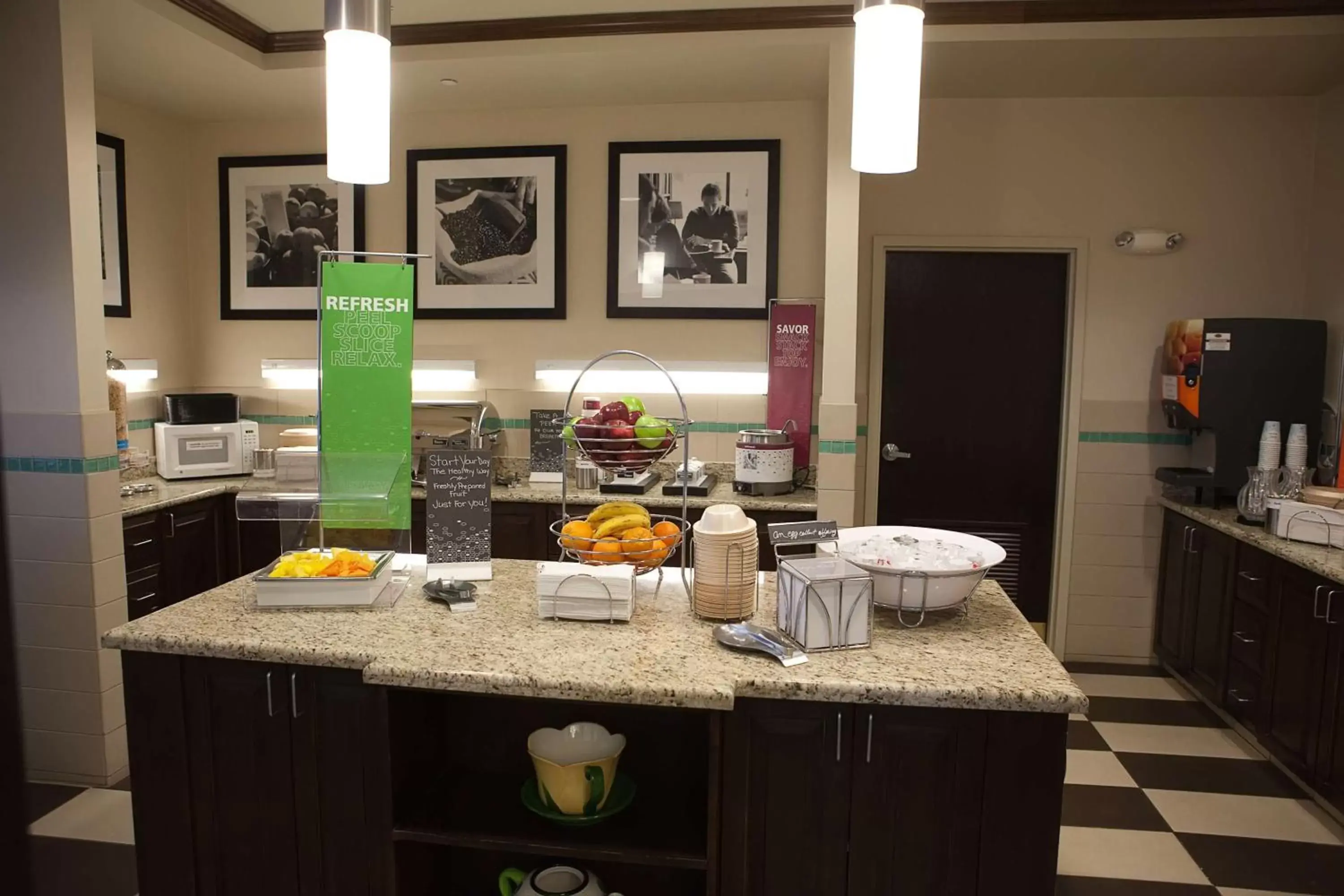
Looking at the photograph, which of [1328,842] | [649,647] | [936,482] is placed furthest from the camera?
[936,482]

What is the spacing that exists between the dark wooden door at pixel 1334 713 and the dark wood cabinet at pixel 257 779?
2880 mm

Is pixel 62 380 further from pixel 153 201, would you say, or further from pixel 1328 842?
pixel 1328 842

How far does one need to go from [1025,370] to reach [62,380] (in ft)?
13.4

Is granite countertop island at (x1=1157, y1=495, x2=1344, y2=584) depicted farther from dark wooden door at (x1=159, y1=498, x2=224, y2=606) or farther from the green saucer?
dark wooden door at (x1=159, y1=498, x2=224, y2=606)

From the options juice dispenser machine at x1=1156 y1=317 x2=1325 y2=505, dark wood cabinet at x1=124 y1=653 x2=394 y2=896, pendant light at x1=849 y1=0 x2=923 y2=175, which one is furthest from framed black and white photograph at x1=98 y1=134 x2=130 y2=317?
juice dispenser machine at x1=1156 y1=317 x2=1325 y2=505

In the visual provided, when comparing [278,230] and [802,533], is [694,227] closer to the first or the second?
[278,230]

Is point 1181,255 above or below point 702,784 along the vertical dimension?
above

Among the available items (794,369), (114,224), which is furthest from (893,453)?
(114,224)

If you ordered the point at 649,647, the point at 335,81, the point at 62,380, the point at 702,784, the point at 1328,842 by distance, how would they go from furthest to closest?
the point at 62,380, the point at 1328,842, the point at 702,784, the point at 649,647, the point at 335,81

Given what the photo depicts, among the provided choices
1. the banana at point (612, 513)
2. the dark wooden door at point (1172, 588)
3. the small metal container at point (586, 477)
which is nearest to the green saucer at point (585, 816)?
the banana at point (612, 513)

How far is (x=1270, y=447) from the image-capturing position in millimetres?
3648

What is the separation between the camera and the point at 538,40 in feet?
12.0

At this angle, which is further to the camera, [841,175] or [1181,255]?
[1181,255]

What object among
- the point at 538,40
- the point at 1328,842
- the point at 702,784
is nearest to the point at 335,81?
the point at 702,784
